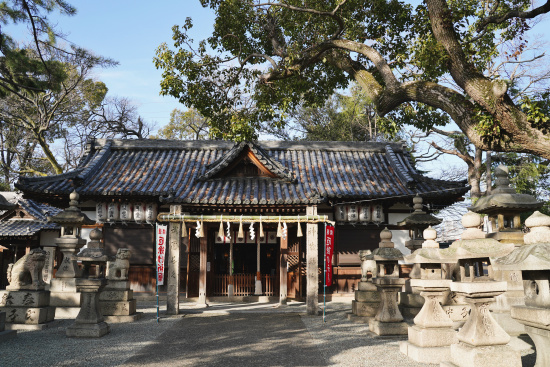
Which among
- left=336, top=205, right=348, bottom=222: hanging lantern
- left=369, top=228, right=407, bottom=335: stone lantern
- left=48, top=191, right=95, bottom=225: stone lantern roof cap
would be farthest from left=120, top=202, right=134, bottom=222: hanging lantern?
left=369, top=228, right=407, bottom=335: stone lantern

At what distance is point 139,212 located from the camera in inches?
594

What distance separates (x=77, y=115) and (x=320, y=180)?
21.1 m

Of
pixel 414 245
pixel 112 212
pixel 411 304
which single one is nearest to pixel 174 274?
pixel 112 212

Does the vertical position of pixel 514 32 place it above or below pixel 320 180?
above

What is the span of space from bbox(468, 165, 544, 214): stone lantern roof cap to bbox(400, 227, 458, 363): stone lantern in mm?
2009

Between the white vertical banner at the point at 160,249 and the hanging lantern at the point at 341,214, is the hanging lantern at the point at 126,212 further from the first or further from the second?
the hanging lantern at the point at 341,214

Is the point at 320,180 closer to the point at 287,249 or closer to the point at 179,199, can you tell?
the point at 287,249

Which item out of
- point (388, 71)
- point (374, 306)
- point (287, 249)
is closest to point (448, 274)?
point (374, 306)

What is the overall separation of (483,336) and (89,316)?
27.6 feet

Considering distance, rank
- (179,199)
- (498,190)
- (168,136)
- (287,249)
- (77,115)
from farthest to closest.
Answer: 1. (168,136)
2. (77,115)
3. (287,249)
4. (179,199)
5. (498,190)

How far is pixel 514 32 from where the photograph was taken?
10.5 m

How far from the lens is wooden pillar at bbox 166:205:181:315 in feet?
41.5

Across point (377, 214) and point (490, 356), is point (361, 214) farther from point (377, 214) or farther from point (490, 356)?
point (490, 356)

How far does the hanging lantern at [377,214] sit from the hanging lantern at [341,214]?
1.07m
